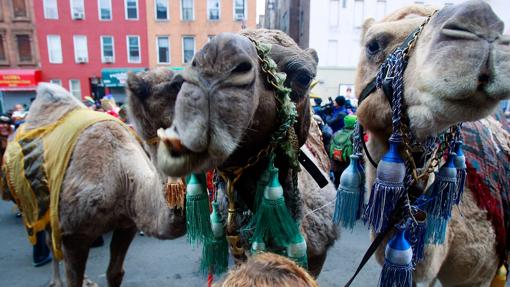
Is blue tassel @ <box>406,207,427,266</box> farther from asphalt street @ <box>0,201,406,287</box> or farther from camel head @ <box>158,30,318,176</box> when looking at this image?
asphalt street @ <box>0,201,406,287</box>

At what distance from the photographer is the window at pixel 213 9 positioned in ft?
79.7

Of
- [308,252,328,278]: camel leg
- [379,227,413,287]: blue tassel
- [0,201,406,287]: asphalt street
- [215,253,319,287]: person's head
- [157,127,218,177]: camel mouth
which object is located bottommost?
[0,201,406,287]: asphalt street

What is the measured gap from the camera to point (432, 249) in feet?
6.03

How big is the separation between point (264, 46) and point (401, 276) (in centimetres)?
124

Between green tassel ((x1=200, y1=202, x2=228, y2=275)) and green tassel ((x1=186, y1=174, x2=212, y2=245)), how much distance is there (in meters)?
0.08

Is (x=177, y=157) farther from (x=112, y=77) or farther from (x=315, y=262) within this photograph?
(x=112, y=77)

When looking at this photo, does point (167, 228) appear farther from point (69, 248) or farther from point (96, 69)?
point (96, 69)

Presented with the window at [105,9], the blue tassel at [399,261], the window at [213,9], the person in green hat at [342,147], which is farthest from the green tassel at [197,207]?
the window at [105,9]

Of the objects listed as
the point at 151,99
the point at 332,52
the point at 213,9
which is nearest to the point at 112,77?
the point at 213,9

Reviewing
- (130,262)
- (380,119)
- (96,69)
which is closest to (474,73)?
(380,119)

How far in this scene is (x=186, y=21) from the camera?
24484mm

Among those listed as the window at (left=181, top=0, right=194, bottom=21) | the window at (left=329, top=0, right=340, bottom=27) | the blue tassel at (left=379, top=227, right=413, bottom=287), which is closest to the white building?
the window at (left=329, top=0, right=340, bottom=27)

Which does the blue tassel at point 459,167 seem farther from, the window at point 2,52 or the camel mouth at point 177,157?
the window at point 2,52

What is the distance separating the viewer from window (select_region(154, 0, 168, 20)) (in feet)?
80.5
